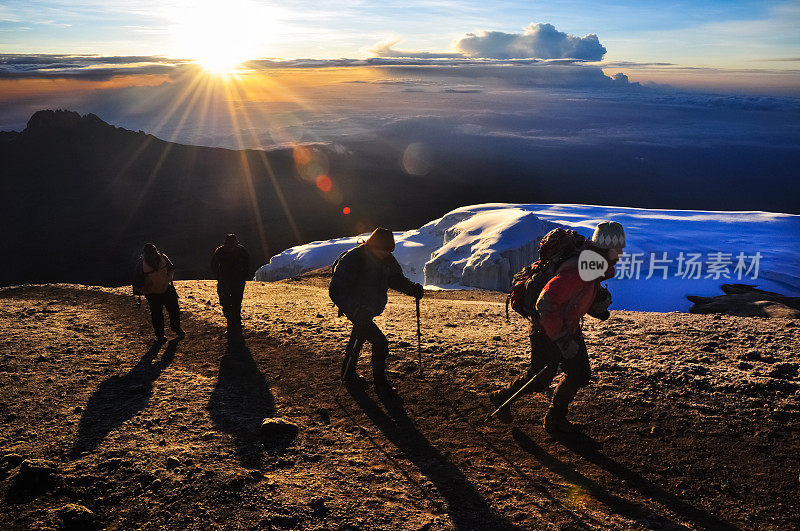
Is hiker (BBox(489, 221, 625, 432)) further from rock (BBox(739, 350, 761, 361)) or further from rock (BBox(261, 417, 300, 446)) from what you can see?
rock (BBox(739, 350, 761, 361))

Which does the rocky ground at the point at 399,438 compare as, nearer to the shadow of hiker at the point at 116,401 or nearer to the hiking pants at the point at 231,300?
the shadow of hiker at the point at 116,401

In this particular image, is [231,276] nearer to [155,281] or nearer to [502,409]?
[155,281]

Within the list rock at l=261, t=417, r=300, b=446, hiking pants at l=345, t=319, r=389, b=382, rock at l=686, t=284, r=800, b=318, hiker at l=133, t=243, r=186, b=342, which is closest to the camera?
rock at l=261, t=417, r=300, b=446

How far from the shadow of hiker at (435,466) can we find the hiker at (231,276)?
12.9 ft

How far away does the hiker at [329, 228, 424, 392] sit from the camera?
5.59m

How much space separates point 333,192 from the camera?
184 m

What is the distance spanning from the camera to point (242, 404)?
19.8 feet

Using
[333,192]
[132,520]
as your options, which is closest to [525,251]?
[132,520]

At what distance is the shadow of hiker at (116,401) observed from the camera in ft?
17.0

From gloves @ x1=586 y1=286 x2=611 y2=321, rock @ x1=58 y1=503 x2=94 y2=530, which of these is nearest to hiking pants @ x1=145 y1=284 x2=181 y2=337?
rock @ x1=58 y1=503 x2=94 y2=530

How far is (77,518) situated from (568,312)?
4.22 metres

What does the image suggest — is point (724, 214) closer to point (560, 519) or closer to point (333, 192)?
point (560, 519)

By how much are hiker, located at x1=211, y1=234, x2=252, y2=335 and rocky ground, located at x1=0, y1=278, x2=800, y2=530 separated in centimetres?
91
